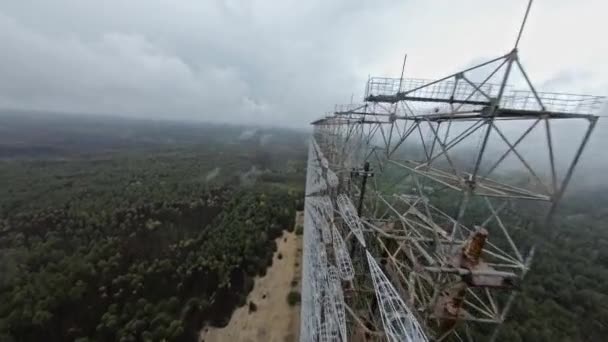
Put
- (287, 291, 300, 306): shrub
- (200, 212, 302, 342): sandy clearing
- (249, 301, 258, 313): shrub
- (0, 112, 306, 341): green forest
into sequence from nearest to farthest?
(200, 212, 302, 342): sandy clearing < (0, 112, 306, 341): green forest < (249, 301, 258, 313): shrub < (287, 291, 300, 306): shrub

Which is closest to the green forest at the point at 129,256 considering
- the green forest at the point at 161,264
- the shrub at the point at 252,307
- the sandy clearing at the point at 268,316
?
the green forest at the point at 161,264

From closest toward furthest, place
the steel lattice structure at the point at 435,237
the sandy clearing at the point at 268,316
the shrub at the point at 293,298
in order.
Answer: the steel lattice structure at the point at 435,237 < the sandy clearing at the point at 268,316 < the shrub at the point at 293,298

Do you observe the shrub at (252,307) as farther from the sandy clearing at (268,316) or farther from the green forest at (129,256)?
the green forest at (129,256)

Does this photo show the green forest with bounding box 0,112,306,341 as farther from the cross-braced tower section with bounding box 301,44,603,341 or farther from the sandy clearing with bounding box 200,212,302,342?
the cross-braced tower section with bounding box 301,44,603,341

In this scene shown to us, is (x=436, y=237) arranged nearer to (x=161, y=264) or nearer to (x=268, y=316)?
(x=268, y=316)

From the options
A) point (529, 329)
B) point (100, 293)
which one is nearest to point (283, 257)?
point (100, 293)

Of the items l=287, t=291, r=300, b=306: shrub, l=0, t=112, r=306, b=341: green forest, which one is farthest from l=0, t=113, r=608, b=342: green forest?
l=287, t=291, r=300, b=306: shrub

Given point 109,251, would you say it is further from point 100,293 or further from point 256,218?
point 256,218

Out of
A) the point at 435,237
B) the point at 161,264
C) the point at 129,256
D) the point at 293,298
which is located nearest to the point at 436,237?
the point at 435,237
